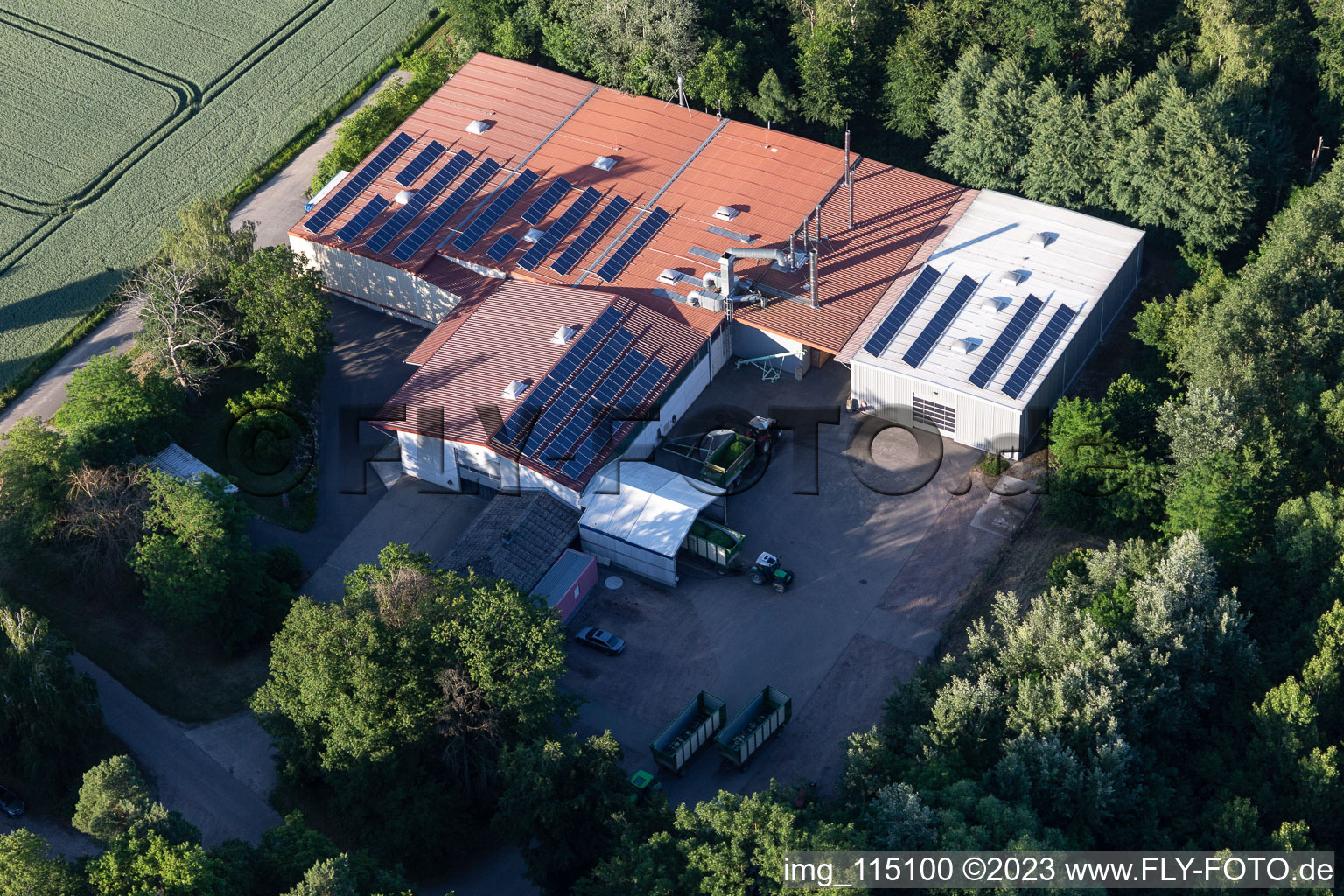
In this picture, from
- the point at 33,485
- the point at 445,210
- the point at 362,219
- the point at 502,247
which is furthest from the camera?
the point at 445,210

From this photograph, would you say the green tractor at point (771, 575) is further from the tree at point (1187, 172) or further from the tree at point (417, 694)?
the tree at point (1187, 172)

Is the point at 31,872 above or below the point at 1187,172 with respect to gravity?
below

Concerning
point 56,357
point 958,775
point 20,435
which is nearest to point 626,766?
point 958,775

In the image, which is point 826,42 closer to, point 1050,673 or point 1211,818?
point 1050,673

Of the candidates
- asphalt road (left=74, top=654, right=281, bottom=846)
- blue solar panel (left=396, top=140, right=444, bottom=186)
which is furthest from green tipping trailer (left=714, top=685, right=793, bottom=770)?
blue solar panel (left=396, top=140, right=444, bottom=186)

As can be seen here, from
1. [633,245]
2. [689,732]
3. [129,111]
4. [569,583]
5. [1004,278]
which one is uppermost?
[129,111]

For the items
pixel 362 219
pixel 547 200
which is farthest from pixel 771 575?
pixel 362 219

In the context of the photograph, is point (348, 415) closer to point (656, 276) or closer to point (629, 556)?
point (656, 276)
